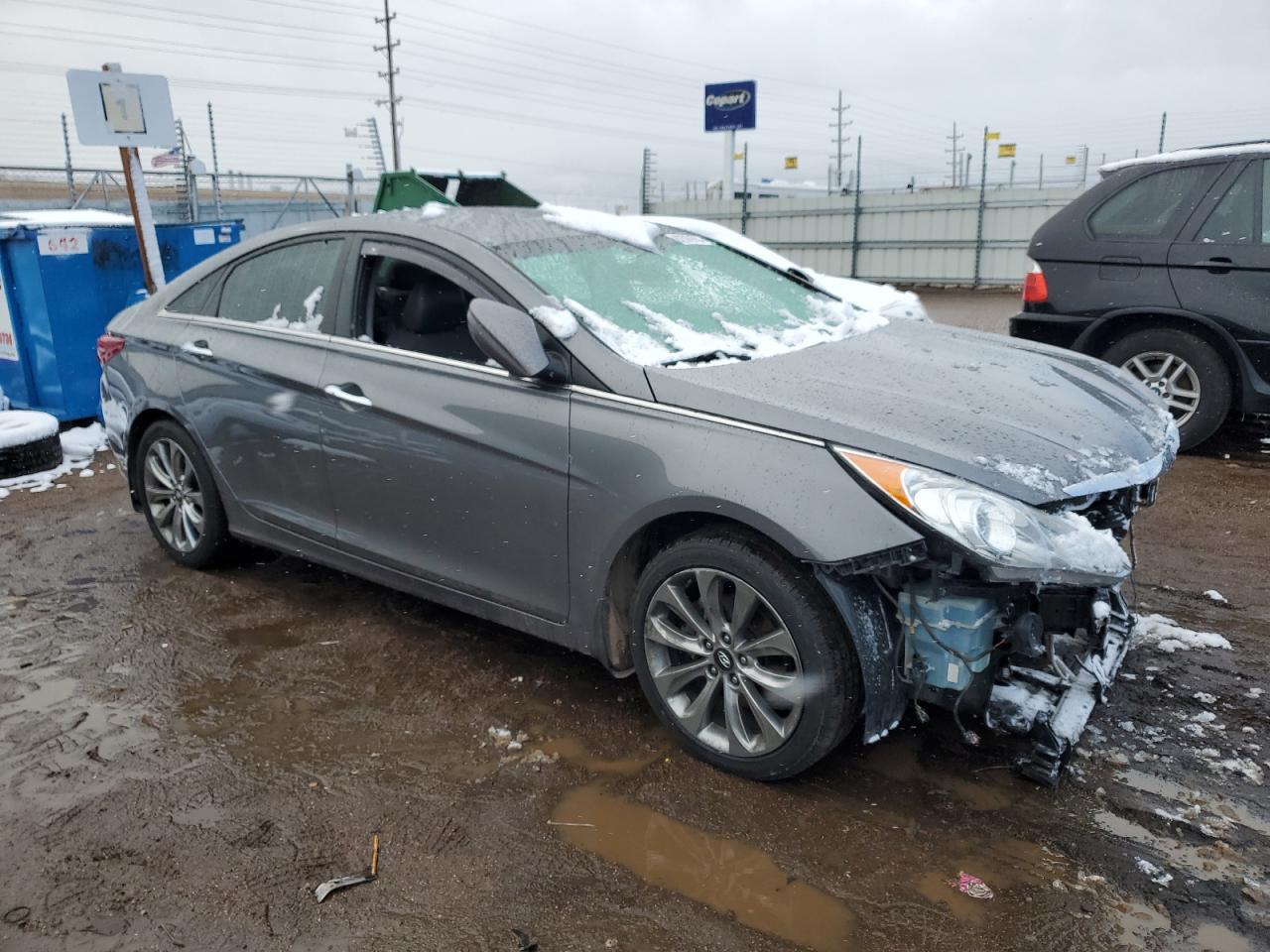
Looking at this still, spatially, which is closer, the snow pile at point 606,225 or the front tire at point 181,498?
the snow pile at point 606,225

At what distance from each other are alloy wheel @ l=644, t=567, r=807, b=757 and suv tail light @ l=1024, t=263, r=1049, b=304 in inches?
175

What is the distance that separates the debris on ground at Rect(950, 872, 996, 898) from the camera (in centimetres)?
237

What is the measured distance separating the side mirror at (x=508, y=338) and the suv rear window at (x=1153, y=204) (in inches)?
181

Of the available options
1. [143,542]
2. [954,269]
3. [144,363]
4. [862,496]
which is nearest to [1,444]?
[143,542]

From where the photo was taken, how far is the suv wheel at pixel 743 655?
260 centimetres

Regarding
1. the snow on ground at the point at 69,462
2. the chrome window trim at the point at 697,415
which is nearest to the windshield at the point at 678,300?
the chrome window trim at the point at 697,415

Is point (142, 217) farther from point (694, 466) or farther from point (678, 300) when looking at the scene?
point (694, 466)

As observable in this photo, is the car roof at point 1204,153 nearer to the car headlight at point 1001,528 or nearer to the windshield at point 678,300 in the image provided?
the windshield at point 678,300

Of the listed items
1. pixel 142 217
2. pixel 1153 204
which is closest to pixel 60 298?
pixel 142 217

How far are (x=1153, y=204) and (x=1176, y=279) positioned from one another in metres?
0.50

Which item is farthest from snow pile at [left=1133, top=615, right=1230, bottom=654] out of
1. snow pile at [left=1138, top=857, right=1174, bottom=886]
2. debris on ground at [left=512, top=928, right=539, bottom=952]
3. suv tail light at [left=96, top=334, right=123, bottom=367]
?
suv tail light at [left=96, top=334, right=123, bottom=367]

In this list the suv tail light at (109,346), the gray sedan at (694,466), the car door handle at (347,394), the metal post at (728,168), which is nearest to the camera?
the gray sedan at (694,466)

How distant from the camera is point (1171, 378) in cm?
598

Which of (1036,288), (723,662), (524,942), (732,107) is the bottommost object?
(524,942)
